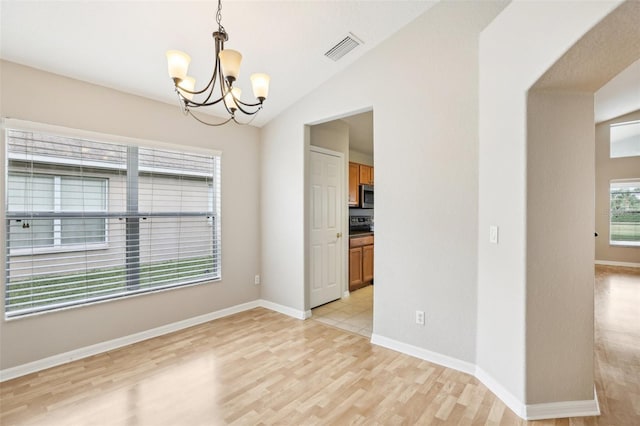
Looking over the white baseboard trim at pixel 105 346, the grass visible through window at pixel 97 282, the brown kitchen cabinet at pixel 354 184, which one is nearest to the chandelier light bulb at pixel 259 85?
the grass visible through window at pixel 97 282

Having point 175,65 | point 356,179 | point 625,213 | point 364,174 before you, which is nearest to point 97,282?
point 175,65

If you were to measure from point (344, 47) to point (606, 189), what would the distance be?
7803 mm

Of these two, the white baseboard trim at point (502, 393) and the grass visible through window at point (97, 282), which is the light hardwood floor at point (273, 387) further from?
the grass visible through window at point (97, 282)

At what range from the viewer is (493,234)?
2.19m

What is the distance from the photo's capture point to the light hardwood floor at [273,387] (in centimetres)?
190

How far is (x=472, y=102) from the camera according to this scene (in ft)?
7.83

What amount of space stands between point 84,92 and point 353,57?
2.60 metres

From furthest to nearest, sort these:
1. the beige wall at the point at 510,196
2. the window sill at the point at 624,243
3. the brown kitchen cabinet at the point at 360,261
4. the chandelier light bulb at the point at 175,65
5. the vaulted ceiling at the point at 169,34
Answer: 1. the window sill at the point at 624,243
2. the brown kitchen cabinet at the point at 360,261
3. the vaulted ceiling at the point at 169,34
4. the beige wall at the point at 510,196
5. the chandelier light bulb at the point at 175,65

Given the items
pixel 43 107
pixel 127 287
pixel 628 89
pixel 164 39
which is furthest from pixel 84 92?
pixel 628 89

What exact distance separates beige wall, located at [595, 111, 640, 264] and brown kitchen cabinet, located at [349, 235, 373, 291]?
615 centimetres

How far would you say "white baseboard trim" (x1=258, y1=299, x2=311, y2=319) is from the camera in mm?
3641

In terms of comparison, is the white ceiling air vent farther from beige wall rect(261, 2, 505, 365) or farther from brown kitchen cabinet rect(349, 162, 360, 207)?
brown kitchen cabinet rect(349, 162, 360, 207)

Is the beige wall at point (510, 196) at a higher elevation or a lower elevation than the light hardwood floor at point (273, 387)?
higher

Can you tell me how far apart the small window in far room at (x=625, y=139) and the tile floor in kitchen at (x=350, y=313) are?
706 centimetres
